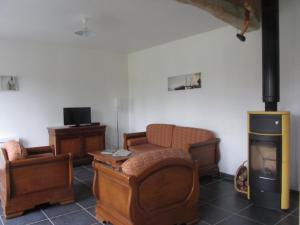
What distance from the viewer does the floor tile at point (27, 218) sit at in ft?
10.1

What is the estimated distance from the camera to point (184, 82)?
5.40m

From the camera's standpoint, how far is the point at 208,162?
458 centimetres

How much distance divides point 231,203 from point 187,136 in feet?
5.57

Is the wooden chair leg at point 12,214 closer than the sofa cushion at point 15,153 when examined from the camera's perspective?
Yes

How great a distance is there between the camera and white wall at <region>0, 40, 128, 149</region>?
536 cm

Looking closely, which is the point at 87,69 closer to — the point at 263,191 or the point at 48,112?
the point at 48,112

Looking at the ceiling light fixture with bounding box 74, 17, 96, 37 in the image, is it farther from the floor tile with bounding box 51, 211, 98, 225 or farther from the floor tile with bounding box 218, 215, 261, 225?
the floor tile with bounding box 218, 215, 261, 225

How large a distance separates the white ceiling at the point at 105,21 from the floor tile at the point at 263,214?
290 centimetres

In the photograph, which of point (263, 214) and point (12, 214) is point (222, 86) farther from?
point (12, 214)

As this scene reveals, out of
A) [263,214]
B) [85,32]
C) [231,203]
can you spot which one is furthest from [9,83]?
[263,214]

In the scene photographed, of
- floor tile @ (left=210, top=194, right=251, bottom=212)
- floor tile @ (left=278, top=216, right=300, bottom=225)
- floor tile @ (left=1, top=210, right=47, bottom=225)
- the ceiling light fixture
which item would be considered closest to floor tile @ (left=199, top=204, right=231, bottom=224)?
floor tile @ (left=210, top=194, right=251, bottom=212)

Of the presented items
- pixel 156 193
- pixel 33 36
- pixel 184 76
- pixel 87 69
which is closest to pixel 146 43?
pixel 184 76

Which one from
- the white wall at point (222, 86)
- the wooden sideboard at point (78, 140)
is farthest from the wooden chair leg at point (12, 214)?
the white wall at point (222, 86)

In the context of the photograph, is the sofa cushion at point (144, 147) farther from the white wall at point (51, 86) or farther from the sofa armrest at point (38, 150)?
the sofa armrest at point (38, 150)
